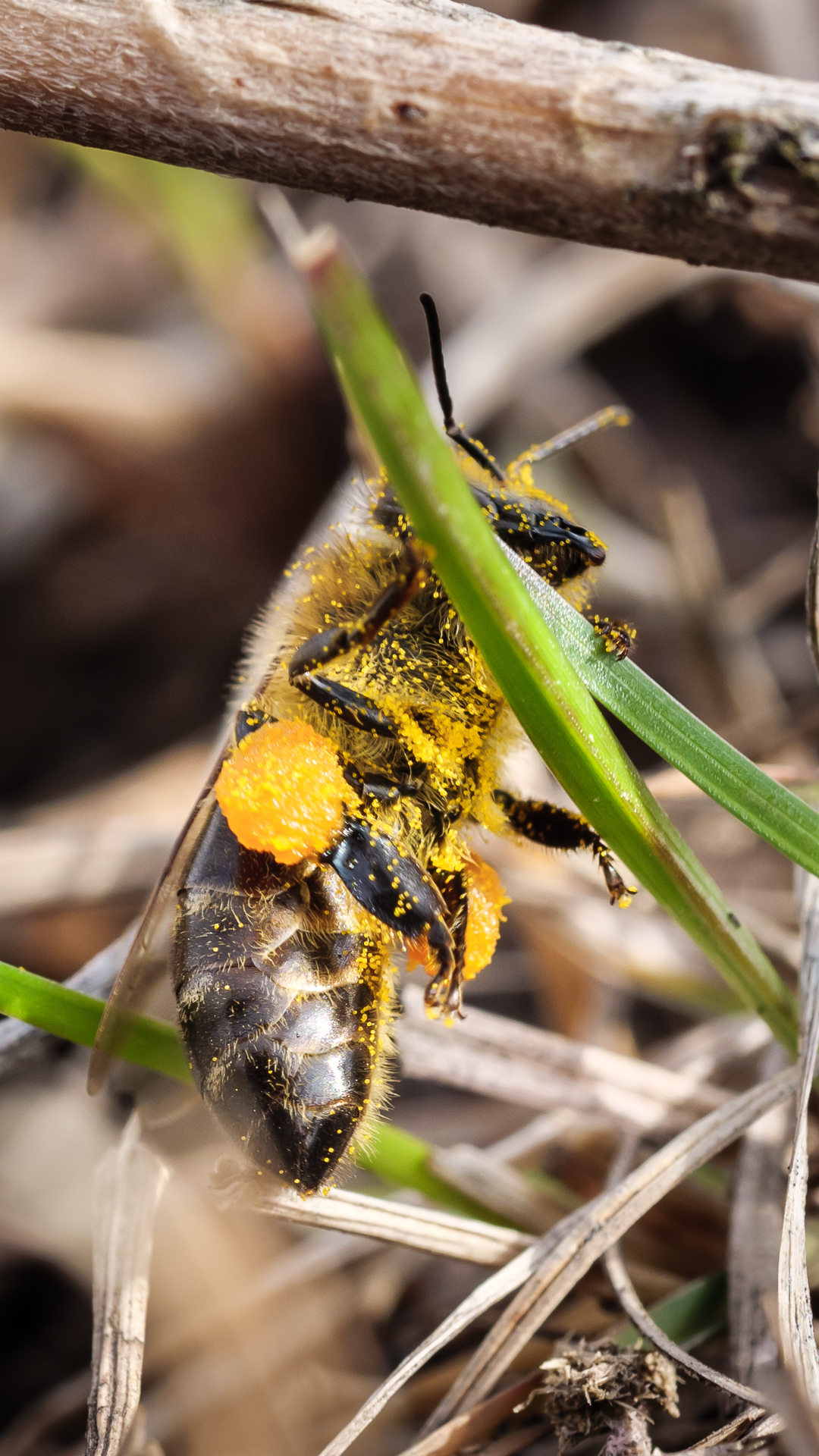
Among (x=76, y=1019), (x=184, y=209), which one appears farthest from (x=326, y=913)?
(x=184, y=209)

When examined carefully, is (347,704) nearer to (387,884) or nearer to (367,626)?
(367,626)

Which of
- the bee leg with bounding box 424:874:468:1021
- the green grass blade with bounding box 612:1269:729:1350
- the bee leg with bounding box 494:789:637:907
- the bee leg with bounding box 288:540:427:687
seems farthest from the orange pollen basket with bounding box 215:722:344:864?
the green grass blade with bounding box 612:1269:729:1350

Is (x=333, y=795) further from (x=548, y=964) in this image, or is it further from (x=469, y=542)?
(x=548, y=964)

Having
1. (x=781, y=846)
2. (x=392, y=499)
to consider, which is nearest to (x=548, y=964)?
(x=781, y=846)

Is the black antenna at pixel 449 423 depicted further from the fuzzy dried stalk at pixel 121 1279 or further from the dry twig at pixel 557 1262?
the fuzzy dried stalk at pixel 121 1279

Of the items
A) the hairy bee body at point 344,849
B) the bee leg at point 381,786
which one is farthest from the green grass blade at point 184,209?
the bee leg at point 381,786

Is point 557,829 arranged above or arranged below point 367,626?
below
